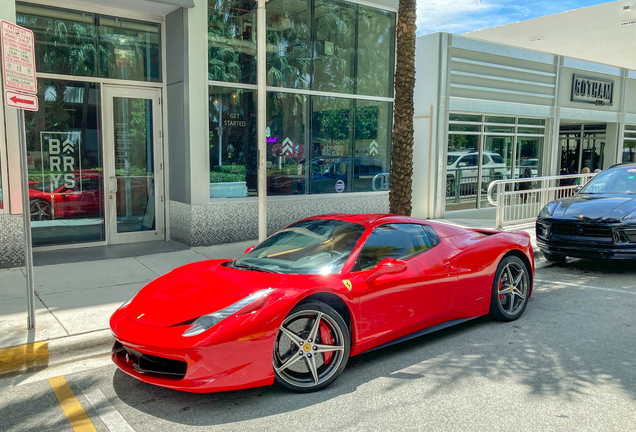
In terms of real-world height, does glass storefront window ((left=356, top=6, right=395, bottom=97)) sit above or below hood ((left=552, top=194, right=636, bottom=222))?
above

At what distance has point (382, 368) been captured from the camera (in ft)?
15.1

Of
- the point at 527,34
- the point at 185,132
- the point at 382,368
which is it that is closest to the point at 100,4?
the point at 185,132

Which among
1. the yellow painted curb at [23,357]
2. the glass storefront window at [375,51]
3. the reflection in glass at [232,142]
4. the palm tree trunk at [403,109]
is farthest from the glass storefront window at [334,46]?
the yellow painted curb at [23,357]

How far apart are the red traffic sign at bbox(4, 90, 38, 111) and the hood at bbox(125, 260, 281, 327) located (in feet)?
7.27

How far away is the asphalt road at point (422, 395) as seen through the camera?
3.63m

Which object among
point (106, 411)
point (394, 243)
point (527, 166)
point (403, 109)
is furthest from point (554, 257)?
point (527, 166)

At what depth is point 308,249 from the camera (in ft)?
15.9

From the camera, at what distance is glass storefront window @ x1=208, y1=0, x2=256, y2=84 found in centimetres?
978

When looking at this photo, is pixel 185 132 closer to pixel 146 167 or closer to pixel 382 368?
pixel 146 167

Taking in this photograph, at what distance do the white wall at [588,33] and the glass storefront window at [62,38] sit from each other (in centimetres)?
2293

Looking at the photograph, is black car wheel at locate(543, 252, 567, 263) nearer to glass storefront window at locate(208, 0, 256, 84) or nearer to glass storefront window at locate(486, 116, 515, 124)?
glass storefront window at locate(208, 0, 256, 84)

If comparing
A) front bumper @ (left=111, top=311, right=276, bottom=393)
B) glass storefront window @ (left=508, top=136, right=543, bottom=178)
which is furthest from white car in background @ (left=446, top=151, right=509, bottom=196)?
front bumper @ (left=111, top=311, right=276, bottom=393)

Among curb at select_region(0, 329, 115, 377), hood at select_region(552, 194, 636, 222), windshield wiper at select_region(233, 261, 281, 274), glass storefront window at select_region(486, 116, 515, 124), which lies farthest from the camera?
glass storefront window at select_region(486, 116, 515, 124)

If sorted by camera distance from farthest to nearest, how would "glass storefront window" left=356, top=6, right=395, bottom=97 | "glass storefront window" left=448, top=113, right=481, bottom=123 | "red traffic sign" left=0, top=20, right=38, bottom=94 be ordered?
"glass storefront window" left=448, top=113, right=481, bottom=123 < "glass storefront window" left=356, top=6, right=395, bottom=97 < "red traffic sign" left=0, top=20, right=38, bottom=94
